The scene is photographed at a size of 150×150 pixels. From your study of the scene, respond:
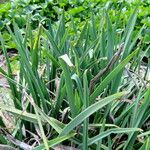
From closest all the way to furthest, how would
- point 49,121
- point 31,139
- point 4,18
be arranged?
1. point 49,121
2. point 31,139
3. point 4,18

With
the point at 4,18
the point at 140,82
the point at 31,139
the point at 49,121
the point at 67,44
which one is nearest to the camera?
the point at 49,121

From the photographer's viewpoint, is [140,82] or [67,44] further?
[67,44]

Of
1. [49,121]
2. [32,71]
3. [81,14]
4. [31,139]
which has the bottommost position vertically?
[81,14]

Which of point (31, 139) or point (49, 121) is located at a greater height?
point (49, 121)

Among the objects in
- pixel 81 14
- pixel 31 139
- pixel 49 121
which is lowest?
pixel 81 14

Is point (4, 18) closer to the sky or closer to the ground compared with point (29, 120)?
closer to the ground

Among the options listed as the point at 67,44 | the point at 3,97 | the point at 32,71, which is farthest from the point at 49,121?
the point at 67,44

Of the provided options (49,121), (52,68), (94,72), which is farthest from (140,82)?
(49,121)

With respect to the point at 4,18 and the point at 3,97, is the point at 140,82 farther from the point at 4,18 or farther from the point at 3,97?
the point at 4,18

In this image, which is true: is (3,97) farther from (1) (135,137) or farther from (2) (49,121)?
(1) (135,137)
